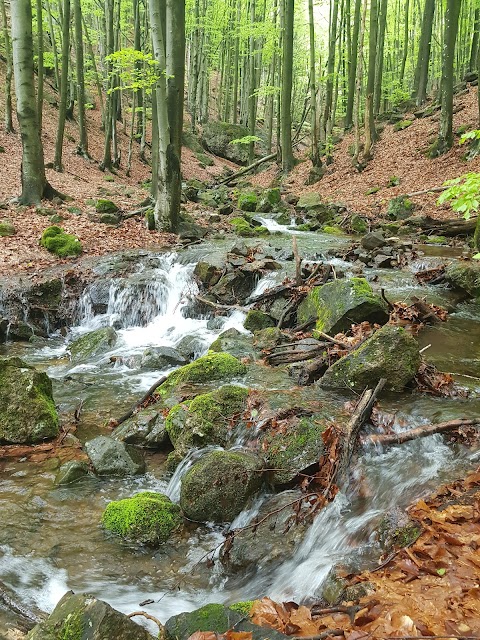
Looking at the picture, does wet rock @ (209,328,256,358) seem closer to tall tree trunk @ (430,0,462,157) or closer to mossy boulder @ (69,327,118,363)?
mossy boulder @ (69,327,118,363)

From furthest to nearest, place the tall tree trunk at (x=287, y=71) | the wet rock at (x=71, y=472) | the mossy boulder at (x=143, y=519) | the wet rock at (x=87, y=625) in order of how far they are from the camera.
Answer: the tall tree trunk at (x=287, y=71) < the wet rock at (x=71, y=472) < the mossy boulder at (x=143, y=519) < the wet rock at (x=87, y=625)

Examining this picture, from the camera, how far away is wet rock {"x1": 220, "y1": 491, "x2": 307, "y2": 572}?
12.8ft

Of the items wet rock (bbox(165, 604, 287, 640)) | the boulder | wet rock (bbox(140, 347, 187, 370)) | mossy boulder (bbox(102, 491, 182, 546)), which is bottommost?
wet rock (bbox(140, 347, 187, 370))

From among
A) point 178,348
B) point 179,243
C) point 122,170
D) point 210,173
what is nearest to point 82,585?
point 178,348

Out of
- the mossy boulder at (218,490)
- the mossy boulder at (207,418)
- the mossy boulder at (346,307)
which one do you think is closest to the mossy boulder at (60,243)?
the mossy boulder at (346,307)

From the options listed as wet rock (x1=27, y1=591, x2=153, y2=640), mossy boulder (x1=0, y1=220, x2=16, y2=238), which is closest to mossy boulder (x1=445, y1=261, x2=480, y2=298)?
wet rock (x1=27, y1=591, x2=153, y2=640)

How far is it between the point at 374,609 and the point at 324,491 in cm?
153

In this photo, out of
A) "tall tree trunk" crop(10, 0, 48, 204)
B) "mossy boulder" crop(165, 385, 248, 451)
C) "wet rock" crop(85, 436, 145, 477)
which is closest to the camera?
"wet rock" crop(85, 436, 145, 477)

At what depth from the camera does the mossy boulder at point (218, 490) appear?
14.6ft

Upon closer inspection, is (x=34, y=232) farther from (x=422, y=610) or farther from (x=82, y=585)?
(x=422, y=610)

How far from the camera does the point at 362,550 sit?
345 centimetres

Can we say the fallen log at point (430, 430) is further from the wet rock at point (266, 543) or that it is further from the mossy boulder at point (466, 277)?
the mossy boulder at point (466, 277)

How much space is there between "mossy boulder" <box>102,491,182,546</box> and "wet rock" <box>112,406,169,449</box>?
1276mm

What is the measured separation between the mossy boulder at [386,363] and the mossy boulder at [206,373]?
169cm
